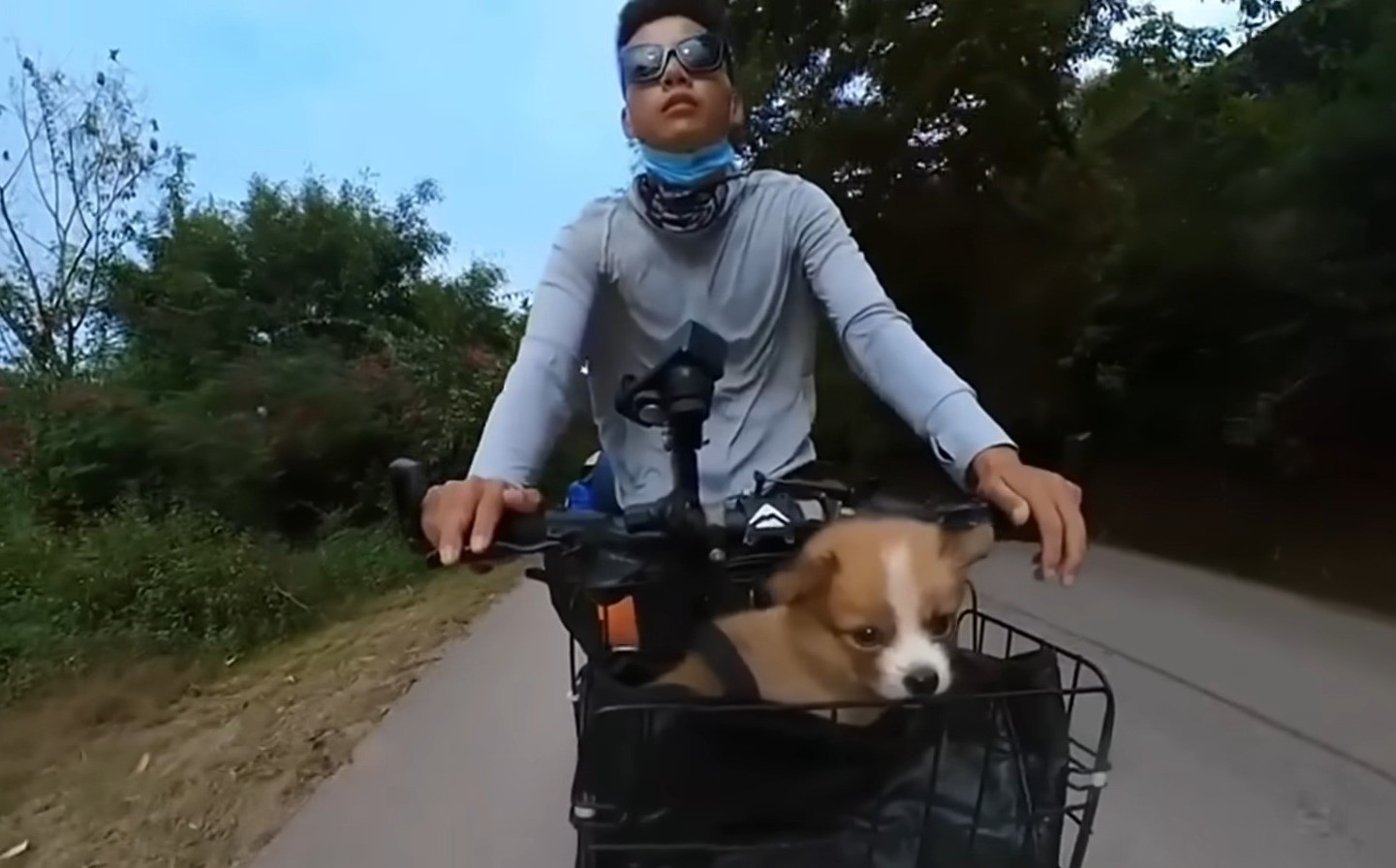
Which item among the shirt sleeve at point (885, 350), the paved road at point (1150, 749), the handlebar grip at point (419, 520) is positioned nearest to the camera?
the handlebar grip at point (419, 520)

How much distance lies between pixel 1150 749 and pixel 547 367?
1787 mm

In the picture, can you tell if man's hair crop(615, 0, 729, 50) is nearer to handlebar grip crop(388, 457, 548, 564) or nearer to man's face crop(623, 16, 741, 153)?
man's face crop(623, 16, 741, 153)

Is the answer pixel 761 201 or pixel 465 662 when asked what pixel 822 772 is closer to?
pixel 761 201

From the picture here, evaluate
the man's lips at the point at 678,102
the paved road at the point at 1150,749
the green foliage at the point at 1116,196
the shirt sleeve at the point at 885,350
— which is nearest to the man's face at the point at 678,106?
the man's lips at the point at 678,102

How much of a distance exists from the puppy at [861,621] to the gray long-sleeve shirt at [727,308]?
1.24 ft

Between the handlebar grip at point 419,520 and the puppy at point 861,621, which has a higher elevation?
the handlebar grip at point 419,520

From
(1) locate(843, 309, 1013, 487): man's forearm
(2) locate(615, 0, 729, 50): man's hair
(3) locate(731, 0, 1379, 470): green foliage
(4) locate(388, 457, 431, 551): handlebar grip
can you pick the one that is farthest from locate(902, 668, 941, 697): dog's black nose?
(3) locate(731, 0, 1379, 470): green foliage

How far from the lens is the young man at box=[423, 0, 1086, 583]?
124 cm

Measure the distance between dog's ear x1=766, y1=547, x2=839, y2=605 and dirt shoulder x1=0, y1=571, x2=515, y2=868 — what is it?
1.73 metres

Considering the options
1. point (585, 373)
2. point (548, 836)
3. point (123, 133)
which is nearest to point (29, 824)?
point (548, 836)

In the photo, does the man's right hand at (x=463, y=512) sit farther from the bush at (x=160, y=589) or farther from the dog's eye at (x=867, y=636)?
the bush at (x=160, y=589)

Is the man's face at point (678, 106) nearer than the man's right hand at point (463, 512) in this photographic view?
No

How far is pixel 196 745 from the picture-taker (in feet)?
10.1

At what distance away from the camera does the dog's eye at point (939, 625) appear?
82cm
